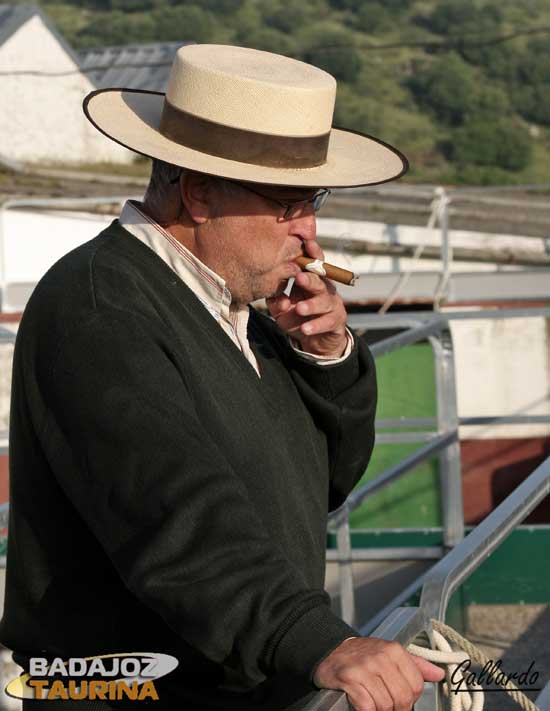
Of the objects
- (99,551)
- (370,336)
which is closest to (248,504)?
(99,551)

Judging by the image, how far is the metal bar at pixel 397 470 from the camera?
175 inches

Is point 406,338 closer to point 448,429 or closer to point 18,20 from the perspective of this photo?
point 448,429

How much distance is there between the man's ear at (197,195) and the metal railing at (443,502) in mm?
694

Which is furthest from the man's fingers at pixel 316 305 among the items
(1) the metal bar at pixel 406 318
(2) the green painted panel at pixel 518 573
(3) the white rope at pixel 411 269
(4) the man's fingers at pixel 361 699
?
(3) the white rope at pixel 411 269

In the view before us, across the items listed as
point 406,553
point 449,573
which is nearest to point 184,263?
point 449,573

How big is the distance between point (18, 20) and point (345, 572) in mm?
27907

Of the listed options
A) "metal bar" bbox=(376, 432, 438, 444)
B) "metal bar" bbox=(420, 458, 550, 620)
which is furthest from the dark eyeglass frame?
"metal bar" bbox=(376, 432, 438, 444)

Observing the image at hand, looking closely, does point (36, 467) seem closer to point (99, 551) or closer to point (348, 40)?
point (99, 551)

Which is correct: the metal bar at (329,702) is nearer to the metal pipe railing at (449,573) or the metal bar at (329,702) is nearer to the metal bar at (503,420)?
the metal pipe railing at (449,573)

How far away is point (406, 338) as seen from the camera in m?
4.52

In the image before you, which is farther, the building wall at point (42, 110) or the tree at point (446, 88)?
the tree at point (446, 88)

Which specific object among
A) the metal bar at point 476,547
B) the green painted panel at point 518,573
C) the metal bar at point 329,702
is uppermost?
the metal bar at point 329,702

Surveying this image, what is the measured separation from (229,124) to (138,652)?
88 centimetres

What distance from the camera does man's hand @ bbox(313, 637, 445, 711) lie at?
1577 millimetres
